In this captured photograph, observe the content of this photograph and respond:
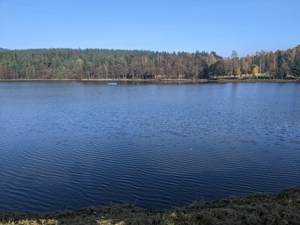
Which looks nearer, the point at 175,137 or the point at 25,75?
the point at 175,137

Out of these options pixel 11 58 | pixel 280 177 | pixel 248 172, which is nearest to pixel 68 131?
pixel 248 172

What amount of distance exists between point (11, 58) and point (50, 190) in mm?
169867

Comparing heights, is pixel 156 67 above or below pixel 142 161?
above

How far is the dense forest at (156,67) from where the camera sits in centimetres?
13238

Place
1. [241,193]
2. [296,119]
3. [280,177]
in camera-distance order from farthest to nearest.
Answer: [296,119] → [280,177] → [241,193]

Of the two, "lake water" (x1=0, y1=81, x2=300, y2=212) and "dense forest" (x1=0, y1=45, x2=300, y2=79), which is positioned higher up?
"dense forest" (x1=0, y1=45, x2=300, y2=79)

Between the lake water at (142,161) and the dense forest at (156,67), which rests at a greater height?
the dense forest at (156,67)

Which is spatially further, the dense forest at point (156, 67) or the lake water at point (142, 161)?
the dense forest at point (156, 67)

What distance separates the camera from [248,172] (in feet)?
48.7

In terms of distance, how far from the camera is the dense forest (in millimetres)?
132375

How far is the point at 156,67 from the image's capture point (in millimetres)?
142125

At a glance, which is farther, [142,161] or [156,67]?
[156,67]

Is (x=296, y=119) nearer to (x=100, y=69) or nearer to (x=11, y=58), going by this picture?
(x=100, y=69)

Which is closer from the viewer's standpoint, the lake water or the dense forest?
the lake water
